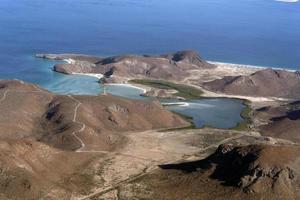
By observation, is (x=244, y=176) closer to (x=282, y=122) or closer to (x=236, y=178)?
(x=236, y=178)

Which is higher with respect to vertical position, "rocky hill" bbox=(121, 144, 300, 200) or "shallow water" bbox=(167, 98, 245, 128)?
"rocky hill" bbox=(121, 144, 300, 200)

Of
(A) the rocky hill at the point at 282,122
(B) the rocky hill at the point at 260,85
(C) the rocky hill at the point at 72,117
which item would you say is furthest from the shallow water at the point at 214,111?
(B) the rocky hill at the point at 260,85

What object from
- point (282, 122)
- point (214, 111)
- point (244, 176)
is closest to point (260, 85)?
point (214, 111)

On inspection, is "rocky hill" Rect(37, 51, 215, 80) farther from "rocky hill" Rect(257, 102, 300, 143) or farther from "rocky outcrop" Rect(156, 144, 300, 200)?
"rocky outcrop" Rect(156, 144, 300, 200)

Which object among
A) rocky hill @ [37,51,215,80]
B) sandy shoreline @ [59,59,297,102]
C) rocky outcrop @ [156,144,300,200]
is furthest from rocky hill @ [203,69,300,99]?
rocky outcrop @ [156,144,300,200]

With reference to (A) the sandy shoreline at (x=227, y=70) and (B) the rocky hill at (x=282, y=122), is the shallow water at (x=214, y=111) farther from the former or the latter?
(B) the rocky hill at (x=282, y=122)

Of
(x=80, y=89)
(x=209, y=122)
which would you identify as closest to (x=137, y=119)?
(x=209, y=122)

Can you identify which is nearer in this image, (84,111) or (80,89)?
(84,111)

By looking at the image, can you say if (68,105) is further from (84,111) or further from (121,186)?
(121,186)
